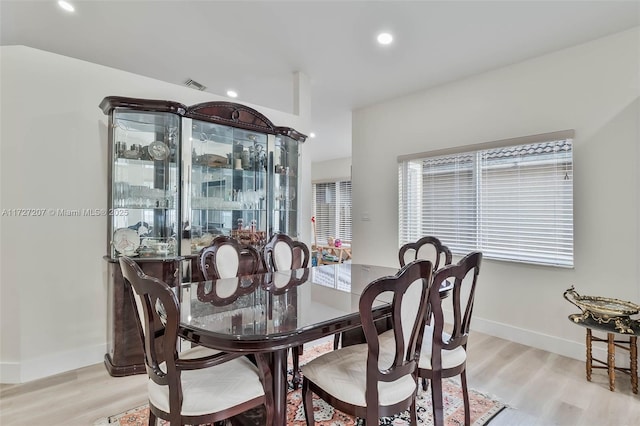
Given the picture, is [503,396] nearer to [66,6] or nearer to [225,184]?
[225,184]

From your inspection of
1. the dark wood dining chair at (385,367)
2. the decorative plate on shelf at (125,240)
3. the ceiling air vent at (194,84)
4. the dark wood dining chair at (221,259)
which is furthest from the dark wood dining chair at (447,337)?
the ceiling air vent at (194,84)

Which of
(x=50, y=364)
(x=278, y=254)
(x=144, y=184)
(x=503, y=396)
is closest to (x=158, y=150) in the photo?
(x=144, y=184)

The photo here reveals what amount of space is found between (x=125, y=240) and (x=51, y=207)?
597 mm

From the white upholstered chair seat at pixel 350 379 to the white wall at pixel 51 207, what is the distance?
2159 millimetres

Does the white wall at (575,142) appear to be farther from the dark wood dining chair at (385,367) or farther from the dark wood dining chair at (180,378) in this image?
the dark wood dining chair at (180,378)

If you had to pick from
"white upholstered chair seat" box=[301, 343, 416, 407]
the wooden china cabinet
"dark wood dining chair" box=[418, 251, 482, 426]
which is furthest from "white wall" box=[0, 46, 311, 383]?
"dark wood dining chair" box=[418, 251, 482, 426]

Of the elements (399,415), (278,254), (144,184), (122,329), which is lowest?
(399,415)

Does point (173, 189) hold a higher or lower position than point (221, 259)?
higher

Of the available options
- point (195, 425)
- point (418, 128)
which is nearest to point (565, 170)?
point (418, 128)

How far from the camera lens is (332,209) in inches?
352

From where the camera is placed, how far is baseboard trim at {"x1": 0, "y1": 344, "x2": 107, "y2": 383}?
7.79 ft

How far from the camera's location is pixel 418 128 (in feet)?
14.0

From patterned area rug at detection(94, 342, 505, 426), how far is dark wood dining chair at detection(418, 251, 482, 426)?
193 millimetres

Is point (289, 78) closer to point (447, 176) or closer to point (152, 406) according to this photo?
point (447, 176)
